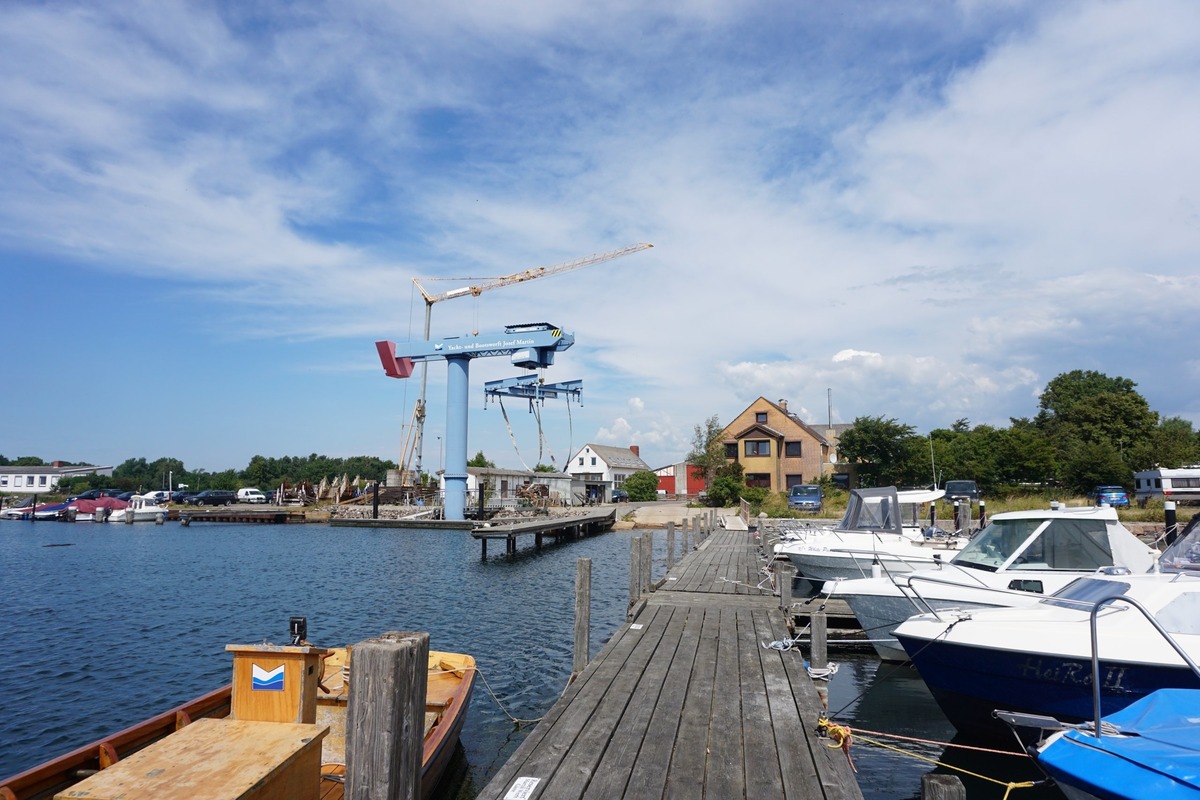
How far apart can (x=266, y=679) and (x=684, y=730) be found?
3.67 metres

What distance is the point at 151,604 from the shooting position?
22.1 meters

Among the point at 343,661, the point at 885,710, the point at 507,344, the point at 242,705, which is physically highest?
the point at 507,344

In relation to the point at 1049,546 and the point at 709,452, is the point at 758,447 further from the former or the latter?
the point at 1049,546

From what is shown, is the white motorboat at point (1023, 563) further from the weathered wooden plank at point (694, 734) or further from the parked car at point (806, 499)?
the parked car at point (806, 499)

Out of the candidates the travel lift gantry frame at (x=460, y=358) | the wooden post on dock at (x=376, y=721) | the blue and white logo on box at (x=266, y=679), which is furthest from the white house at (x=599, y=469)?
the wooden post on dock at (x=376, y=721)

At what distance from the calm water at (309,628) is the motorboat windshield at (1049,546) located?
277 cm

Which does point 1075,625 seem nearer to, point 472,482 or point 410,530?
point 410,530

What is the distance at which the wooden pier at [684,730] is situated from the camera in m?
5.27

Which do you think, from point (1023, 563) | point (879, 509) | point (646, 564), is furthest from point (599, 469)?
point (1023, 563)

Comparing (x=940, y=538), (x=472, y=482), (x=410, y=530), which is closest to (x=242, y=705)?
(x=940, y=538)

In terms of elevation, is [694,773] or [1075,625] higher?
[1075,625]

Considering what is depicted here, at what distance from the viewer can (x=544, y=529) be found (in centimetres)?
3912

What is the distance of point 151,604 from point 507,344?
85.0ft

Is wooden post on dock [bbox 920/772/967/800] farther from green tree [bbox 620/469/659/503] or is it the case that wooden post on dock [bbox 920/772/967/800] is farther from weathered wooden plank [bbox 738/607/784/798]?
green tree [bbox 620/469/659/503]
